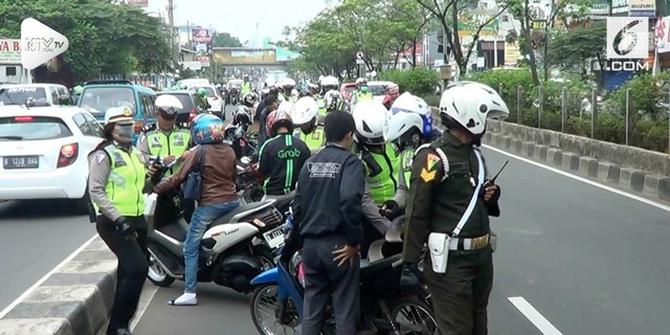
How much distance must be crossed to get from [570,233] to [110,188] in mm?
6040

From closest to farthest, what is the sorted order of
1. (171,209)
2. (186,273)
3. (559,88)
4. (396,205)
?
(396,205), (186,273), (171,209), (559,88)

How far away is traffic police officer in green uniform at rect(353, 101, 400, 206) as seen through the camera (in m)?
6.14

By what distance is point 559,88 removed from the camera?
68.4ft

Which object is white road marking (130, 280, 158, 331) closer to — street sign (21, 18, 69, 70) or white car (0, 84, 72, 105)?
white car (0, 84, 72, 105)

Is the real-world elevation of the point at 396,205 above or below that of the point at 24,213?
above

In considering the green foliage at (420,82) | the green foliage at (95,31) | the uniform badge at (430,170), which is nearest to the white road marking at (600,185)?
the uniform badge at (430,170)

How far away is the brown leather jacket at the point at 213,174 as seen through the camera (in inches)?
272

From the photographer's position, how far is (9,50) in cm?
3391

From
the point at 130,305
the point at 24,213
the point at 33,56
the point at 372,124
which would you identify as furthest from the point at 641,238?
the point at 33,56

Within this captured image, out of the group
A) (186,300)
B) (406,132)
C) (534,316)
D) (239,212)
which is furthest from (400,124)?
(186,300)

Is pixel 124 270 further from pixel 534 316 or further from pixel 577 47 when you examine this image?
pixel 577 47

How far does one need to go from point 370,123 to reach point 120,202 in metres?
1.83

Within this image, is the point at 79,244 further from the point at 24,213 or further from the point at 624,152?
the point at 624,152

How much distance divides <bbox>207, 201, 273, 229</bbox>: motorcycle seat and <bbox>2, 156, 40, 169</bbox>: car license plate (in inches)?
210
